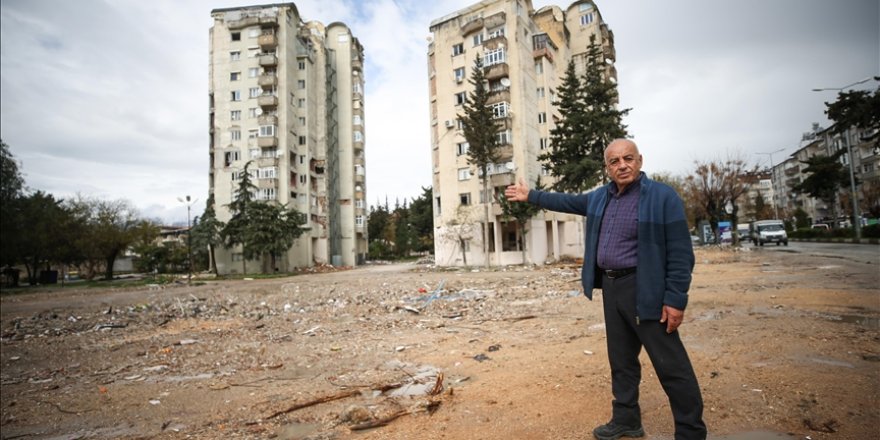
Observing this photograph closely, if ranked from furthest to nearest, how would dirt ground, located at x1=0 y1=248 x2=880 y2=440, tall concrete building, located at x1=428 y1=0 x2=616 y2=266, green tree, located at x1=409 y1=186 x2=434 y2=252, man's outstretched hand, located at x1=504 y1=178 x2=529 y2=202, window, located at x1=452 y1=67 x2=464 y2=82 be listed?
green tree, located at x1=409 y1=186 x2=434 y2=252
window, located at x1=452 y1=67 x2=464 y2=82
tall concrete building, located at x1=428 y1=0 x2=616 y2=266
man's outstretched hand, located at x1=504 y1=178 x2=529 y2=202
dirt ground, located at x1=0 y1=248 x2=880 y2=440

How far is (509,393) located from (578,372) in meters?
1.01

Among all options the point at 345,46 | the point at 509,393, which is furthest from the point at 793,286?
the point at 345,46

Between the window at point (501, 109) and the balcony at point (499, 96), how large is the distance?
1.25ft

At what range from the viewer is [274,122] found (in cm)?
4366

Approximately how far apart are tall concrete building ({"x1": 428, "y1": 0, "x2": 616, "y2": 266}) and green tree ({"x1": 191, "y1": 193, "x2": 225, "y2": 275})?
22172 millimetres

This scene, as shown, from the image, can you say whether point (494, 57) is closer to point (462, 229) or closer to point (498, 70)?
point (498, 70)

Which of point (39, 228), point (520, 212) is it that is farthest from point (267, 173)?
point (520, 212)

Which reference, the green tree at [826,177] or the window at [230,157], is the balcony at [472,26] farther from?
the green tree at [826,177]

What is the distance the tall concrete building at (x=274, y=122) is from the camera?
4347 centimetres

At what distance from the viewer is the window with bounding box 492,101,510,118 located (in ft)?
117

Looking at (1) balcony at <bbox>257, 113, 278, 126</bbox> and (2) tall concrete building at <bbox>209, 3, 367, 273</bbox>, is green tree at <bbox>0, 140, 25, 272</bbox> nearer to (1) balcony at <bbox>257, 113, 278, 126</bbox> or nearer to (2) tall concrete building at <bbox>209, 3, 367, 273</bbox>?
(2) tall concrete building at <bbox>209, 3, 367, 273</bbox>

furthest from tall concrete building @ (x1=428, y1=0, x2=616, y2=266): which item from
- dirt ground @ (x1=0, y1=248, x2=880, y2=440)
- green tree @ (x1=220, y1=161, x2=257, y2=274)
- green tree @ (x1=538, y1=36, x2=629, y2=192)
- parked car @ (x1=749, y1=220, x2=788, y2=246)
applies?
dirt ground @ (x1=0, y1=248, x2=880, y2=440)

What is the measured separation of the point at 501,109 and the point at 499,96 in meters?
1.25

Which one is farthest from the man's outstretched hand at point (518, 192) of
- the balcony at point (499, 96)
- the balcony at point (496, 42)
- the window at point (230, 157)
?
the window at point (230, 157)
